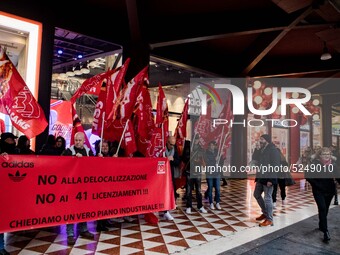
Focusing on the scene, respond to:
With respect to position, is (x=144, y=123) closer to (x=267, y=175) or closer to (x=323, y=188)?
(x=267, y=175)

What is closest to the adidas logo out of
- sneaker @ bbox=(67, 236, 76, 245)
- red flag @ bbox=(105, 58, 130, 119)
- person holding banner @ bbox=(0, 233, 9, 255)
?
person holding banner @ bbox=(0, 233, 9, 255)

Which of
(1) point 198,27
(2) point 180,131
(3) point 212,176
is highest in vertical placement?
(1) point 198,27

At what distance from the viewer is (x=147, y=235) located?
4.77 m

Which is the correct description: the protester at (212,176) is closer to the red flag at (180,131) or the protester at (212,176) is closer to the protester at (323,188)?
the red flag at (180,131)

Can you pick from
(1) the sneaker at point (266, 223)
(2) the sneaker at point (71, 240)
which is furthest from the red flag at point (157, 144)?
(1) the sneaker at point (266, 223)

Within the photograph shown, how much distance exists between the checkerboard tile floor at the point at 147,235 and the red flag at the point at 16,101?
1548mm

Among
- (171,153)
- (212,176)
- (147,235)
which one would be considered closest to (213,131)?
(212,176)

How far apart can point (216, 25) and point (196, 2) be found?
1.04 metres

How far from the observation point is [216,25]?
305 inches

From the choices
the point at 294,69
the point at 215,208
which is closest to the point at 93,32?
the point at 215,208

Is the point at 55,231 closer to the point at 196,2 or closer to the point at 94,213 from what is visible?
the point at 94,213

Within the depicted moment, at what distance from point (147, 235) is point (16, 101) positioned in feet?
8.81

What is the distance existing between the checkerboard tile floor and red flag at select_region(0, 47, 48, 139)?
5.08ft

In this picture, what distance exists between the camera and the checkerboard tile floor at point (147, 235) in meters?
4.05
